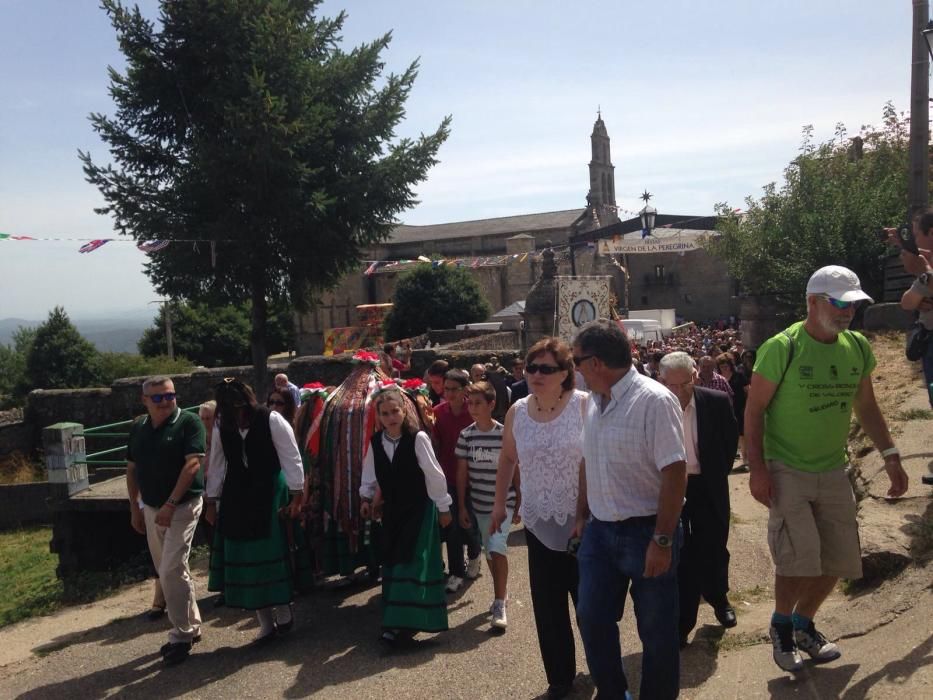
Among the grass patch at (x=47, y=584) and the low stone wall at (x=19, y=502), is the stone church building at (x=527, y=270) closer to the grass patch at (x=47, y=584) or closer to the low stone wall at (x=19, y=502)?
the low stone wall at (x=19, y=502)

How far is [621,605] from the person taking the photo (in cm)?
359

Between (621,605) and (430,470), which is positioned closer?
(621,605)

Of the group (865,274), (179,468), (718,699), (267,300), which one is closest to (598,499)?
(718,699)

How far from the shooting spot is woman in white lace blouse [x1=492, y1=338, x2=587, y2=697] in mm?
4203

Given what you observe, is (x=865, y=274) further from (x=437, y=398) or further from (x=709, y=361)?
(x=437, y=398)

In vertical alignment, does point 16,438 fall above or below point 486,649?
above

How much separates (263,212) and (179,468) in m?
7.38

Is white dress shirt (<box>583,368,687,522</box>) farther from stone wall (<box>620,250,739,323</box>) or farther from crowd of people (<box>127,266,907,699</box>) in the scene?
stone wall (<box>620,250,739,323</box>)

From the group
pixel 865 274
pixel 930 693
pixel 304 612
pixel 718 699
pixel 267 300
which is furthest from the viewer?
pixel 865 274

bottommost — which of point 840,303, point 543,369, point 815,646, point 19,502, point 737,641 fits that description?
point 19,502

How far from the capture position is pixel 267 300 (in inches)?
537

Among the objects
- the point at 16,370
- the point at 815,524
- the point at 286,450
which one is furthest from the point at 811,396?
the point at 16,370

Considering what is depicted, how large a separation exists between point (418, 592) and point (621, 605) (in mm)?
1960

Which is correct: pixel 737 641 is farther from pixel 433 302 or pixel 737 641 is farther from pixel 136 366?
pixel 433 302
